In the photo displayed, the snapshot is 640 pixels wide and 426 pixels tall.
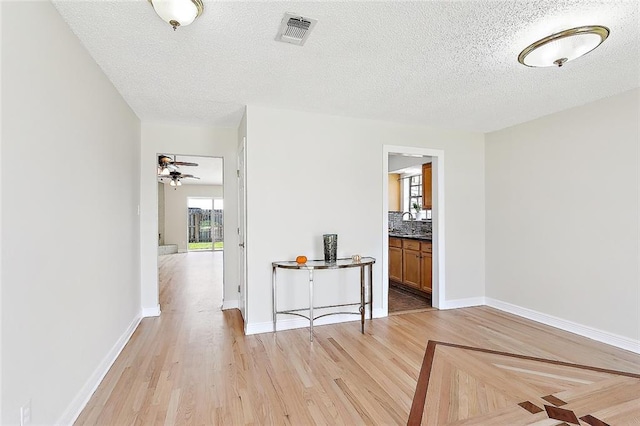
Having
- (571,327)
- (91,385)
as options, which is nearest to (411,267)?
(571,327)

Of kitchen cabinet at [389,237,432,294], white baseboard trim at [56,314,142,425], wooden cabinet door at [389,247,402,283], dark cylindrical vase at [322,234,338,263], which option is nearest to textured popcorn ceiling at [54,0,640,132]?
dark cylindrical vase at [322,234,338,263]

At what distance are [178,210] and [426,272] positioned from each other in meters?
9.49

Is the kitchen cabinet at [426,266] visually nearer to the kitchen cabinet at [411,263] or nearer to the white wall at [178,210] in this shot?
the kitchen cabinet at [411,263]

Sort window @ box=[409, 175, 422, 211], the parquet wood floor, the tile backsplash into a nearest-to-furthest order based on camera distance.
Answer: the parquet wood floor → the tile backsplash → window @ box=[409, 175, 422, 211]

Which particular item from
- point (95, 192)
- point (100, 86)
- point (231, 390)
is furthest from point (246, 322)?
point (100, 86)

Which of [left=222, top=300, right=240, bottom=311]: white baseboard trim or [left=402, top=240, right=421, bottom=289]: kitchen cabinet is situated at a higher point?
[left=402, top=240, right=421, bottom=289]: kitchen cabinet

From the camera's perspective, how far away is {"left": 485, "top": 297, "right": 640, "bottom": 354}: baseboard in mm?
2944

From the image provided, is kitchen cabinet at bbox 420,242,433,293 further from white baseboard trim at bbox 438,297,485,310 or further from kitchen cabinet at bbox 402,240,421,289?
white baseboard trim at bbox 438,297,485,310

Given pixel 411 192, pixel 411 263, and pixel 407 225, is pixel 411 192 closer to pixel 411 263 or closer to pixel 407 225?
pixel 407 225

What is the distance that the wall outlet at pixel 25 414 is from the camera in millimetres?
1425

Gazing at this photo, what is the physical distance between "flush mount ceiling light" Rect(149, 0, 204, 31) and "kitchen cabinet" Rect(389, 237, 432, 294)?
13.0 ft

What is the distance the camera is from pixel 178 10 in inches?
65.6

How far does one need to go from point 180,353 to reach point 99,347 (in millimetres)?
671

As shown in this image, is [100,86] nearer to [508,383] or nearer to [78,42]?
[78,42]
